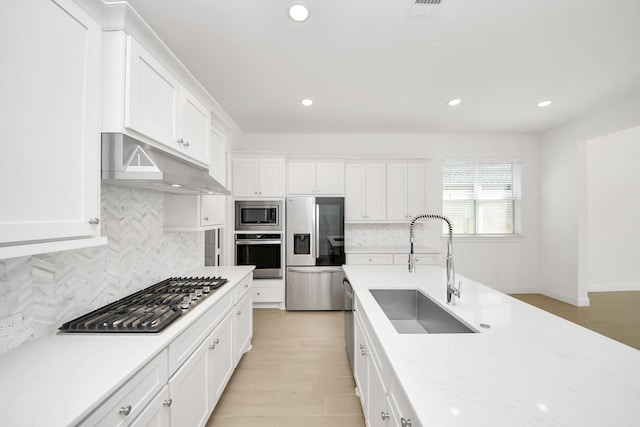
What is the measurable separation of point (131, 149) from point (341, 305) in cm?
330

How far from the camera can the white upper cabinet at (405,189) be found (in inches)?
165

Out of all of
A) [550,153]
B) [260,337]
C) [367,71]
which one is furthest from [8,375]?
[550,153]

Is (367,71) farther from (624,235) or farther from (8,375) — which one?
(624,235)

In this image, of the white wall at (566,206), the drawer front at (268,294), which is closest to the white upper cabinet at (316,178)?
the drawer front at (268,294)

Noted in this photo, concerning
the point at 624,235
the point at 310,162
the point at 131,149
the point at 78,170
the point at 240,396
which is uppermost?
the point at 310,162

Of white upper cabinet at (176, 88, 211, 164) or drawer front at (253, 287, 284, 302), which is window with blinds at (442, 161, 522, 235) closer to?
drawer front at (253, 287, 284, 302)

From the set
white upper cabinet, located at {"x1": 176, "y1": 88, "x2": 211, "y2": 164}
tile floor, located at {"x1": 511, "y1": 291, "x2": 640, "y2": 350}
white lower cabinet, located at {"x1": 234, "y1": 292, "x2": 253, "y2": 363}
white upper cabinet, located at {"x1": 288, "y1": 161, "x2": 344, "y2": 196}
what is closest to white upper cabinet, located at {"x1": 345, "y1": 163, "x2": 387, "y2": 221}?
white upper cabinet, located at {"x1": 288, "y1": 161, "x2": 344, "y2": 196}

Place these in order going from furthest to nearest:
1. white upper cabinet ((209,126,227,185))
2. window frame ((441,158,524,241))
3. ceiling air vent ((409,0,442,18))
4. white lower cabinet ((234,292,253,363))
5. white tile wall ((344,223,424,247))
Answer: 1. window frame ((441,158,524,241))
2. white tile wall ((344,223,424,247))
3. white upper cabinet ((209,126,227,185))
4. white lower cabinet ((234,292,253,363))
5. ceiling air vent ((409,0,442,18))

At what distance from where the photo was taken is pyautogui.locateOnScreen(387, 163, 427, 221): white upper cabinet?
4.20m

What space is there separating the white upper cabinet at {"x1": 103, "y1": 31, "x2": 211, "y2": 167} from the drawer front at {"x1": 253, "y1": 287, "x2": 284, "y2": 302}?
246cm

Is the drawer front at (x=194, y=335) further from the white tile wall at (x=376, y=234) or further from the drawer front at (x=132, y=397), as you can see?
the white tile wall at (x=376, y=234)

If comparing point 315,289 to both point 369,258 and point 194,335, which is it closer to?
point 369,258

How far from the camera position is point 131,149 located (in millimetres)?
1312

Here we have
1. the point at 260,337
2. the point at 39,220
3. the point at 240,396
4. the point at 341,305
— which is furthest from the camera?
the point at 341,305
